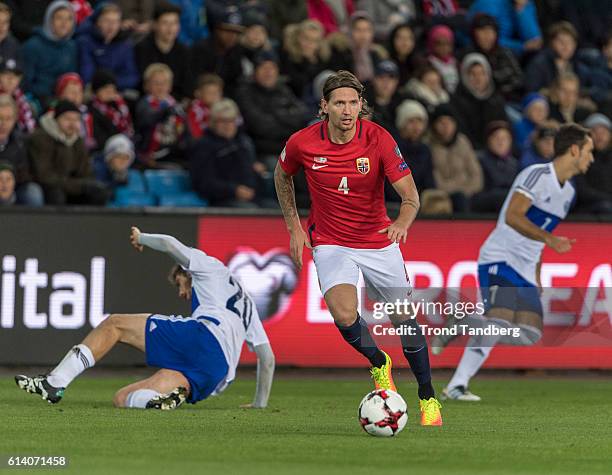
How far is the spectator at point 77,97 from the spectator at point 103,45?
0.70 metres

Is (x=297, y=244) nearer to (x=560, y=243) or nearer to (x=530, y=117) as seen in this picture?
(x=560, y=243)

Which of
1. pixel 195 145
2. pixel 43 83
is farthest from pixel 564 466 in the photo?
pixel 43 83

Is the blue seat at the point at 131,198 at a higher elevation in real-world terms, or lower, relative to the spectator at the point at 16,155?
lower

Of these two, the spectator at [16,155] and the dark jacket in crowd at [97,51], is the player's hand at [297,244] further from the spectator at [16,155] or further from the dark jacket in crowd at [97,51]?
the dark jacket in crowd at [97,51]

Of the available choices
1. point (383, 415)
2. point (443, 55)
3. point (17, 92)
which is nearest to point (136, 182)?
point (17, 92)

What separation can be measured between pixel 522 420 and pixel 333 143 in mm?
2699

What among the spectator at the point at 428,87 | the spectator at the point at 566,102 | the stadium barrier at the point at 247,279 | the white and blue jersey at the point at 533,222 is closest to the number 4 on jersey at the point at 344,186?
the white and blue jersey at the point at 533,222

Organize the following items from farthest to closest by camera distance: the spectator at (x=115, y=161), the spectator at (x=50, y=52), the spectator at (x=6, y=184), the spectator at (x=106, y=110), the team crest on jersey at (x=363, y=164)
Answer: the spectator at (x=50, y=52)
the spectator at (x=106, y=110)
the spectator at (x=115, y=161)
the spectator at (x=6, y=184)
the team crest on jersey at (x=363, y=164)

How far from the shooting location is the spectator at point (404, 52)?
63.7 ft

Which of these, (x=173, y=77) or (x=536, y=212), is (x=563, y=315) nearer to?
(x=536, y=212)

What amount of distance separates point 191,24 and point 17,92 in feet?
11.4

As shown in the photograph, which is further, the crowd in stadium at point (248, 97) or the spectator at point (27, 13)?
the spectator at point (27, 13)

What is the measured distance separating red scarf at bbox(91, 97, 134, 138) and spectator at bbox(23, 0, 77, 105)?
649mm

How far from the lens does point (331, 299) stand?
9961 mm
